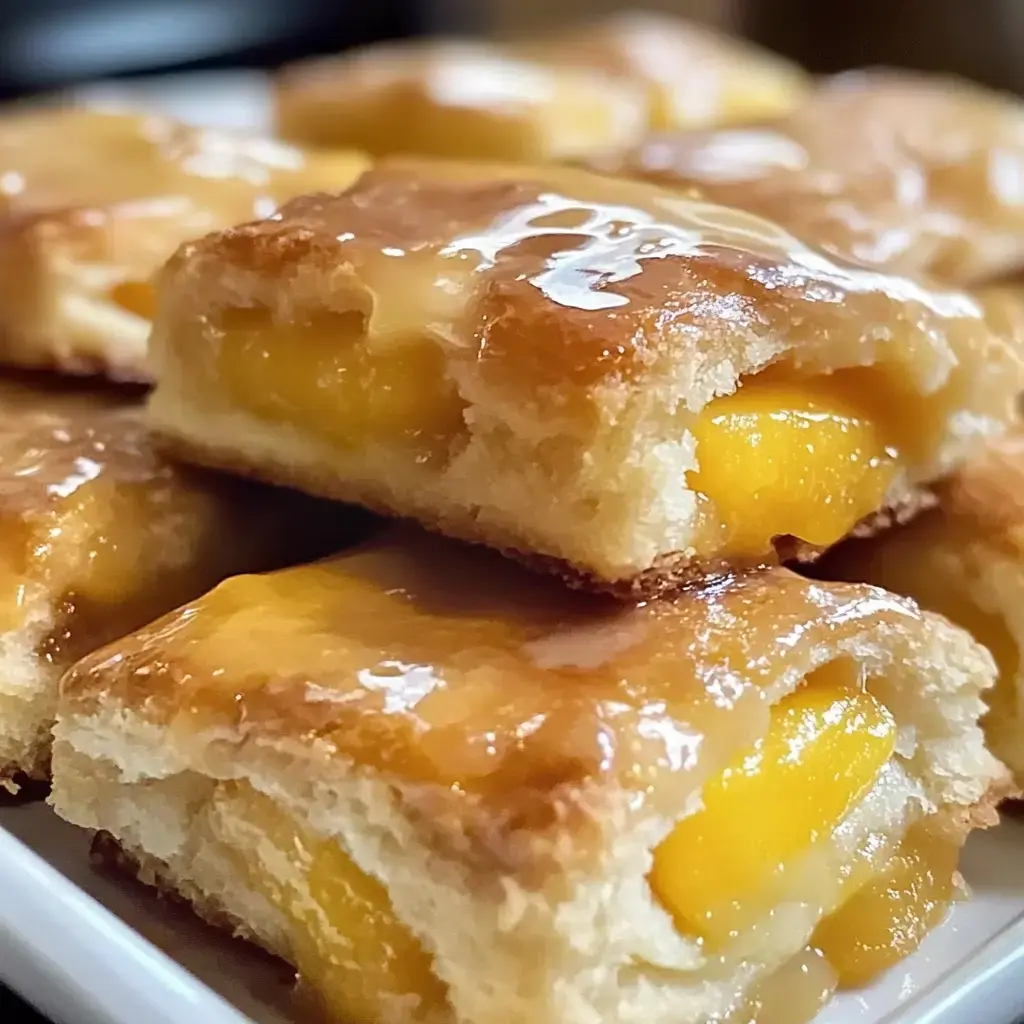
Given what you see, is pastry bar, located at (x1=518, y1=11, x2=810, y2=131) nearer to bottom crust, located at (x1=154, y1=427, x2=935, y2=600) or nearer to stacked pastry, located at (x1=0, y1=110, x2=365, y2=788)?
stacked pastry, located at (x1=0, y1=110, x2=365, y2=788)

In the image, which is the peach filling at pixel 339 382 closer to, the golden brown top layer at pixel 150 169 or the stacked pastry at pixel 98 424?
the stacked pastry at pixel 98 424

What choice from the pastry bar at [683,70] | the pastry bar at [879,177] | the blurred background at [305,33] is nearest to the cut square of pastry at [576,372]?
the pastry bar at [879,177]

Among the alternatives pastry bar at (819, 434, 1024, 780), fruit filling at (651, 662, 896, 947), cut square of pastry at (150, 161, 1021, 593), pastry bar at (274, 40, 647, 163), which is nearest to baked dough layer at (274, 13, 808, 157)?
pastry bar at (274, 40, 647, 163)

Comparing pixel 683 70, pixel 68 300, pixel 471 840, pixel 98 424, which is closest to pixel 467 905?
pixel 471 840

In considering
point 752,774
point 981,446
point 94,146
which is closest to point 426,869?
point 752,774

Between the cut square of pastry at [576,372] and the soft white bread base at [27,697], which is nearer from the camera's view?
the cut square of pastry at [576,372]

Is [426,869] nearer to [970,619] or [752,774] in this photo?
[752,774]

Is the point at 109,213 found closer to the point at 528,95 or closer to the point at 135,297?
the point at 135,297
